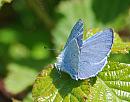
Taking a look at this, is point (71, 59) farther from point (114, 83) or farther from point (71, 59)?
point (114, 83)

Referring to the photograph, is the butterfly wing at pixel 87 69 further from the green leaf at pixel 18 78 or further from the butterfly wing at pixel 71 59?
the green leaf at pixel 18 78

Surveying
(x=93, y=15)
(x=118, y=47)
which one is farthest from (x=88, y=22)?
(x=118, y=47)

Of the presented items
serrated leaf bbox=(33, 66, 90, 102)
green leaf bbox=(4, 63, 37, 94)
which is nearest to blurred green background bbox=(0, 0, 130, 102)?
green leaf bbox=(4, 63, 37, 94)

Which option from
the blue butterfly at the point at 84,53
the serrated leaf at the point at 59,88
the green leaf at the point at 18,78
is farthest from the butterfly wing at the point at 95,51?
the green leaf at the point at 18,78

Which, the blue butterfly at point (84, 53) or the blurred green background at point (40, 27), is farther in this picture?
the blurred green background at point (40, 27)

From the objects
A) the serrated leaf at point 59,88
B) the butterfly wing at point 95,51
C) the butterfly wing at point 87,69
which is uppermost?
the butterfly wing at point 95,51

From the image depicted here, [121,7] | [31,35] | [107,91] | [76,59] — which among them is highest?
[121,7]

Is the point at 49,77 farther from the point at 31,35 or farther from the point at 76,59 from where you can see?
the point at 31,35
